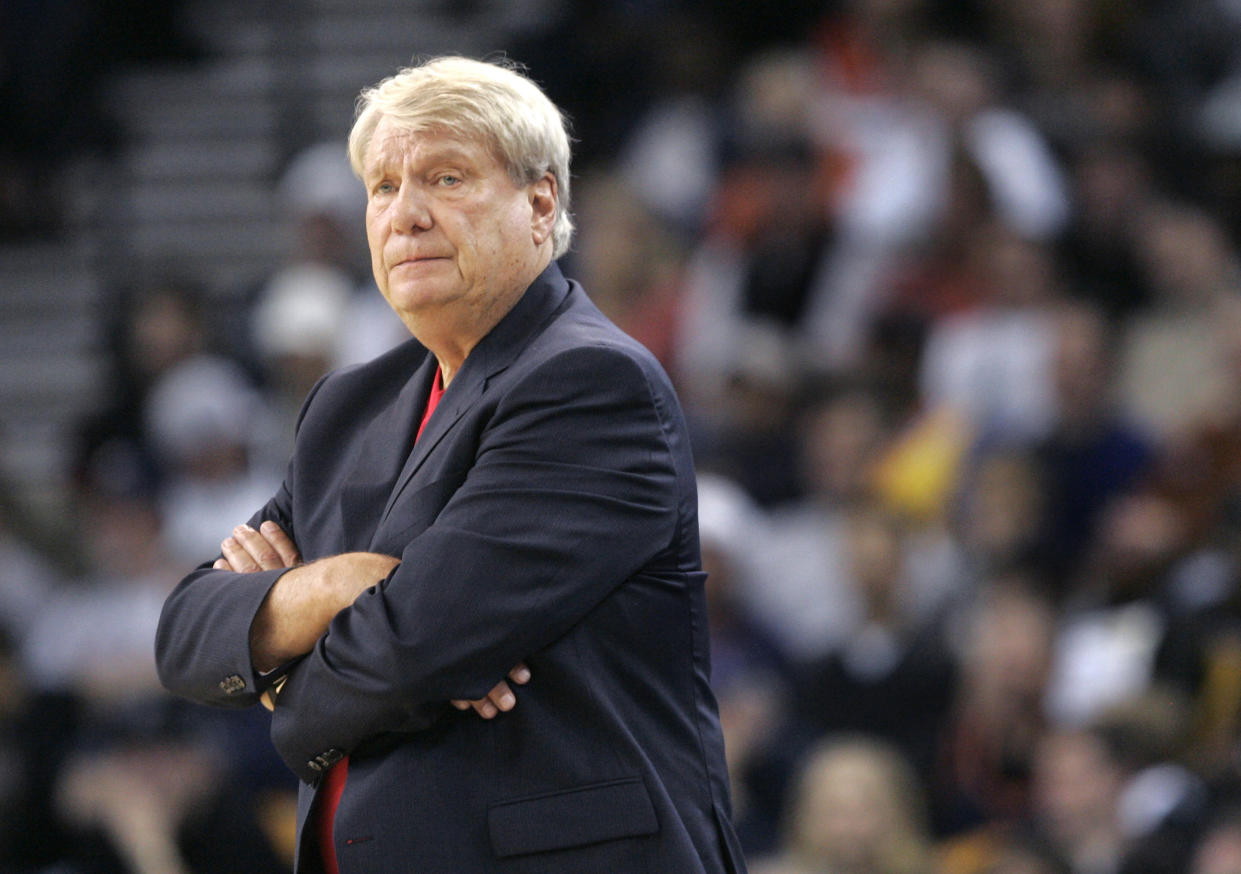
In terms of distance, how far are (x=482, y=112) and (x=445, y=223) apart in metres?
0.15

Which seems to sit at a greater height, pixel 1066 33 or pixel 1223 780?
pixel 1066 33

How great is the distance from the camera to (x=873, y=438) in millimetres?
6285

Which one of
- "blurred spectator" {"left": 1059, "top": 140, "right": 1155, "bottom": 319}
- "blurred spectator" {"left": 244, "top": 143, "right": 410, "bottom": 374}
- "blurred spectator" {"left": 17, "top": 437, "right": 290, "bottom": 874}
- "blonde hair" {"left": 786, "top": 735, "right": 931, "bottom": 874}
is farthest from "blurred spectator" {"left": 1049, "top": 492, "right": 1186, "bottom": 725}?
"blurred spectator" {"left": 244, "top": 143, "right": 410, "bottom": 374}

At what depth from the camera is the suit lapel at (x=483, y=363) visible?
2.49 metres

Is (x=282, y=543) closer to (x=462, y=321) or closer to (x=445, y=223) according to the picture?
(x=462, y=321)

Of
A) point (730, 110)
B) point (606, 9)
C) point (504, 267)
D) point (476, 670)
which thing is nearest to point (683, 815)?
point (476, 670)

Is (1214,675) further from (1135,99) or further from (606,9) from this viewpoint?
(606,9)

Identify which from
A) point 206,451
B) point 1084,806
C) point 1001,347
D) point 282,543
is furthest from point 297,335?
point 282,543

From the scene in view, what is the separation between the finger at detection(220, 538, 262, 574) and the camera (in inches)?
104

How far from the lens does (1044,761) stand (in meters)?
5.06

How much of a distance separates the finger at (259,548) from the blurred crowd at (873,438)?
255 cm

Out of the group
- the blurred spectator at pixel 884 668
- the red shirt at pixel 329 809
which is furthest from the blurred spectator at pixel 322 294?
the red shirt at pixel 329 809

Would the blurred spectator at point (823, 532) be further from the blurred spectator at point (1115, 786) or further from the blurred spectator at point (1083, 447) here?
the blurred spectator at point (1115, 786)

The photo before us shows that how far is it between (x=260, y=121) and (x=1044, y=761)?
5.63 meters
